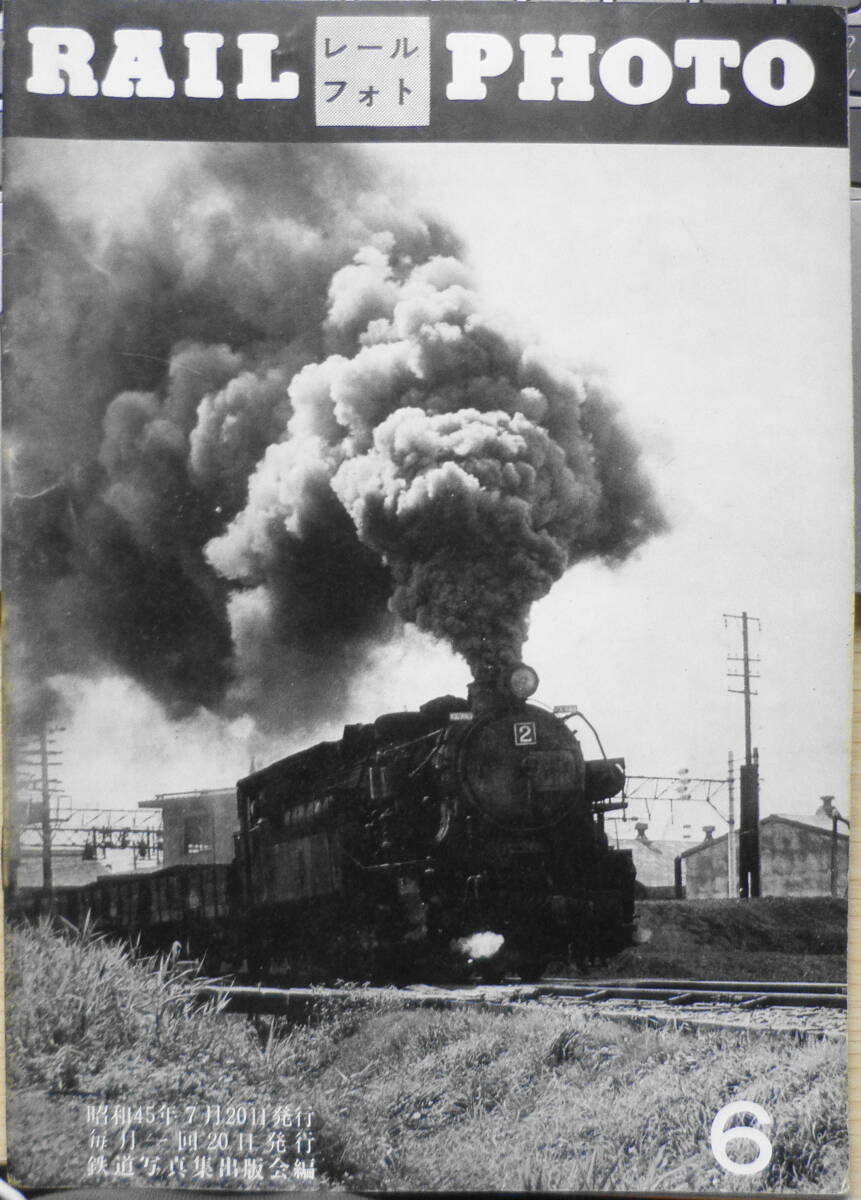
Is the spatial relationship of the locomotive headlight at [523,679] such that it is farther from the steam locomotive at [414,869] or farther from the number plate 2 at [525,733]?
the number plate 2 at [525,733]

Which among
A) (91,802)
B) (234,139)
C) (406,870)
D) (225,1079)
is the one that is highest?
(234,139)

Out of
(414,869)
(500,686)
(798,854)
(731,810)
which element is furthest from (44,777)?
(798,854)

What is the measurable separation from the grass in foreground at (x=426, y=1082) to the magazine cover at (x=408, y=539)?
0.01m

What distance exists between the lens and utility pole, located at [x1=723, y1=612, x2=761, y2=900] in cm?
303

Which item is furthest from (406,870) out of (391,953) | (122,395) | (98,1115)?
(122,395)

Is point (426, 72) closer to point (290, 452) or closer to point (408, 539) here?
point (290, 452)

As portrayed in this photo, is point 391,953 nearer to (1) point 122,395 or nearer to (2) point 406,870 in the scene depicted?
(2) point 406,870

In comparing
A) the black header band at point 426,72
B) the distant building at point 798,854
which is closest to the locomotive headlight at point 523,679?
the distant building at point 798,854

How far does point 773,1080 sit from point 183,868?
1.54 m

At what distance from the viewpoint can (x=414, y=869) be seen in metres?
3.28

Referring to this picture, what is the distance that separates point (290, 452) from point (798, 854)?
162 cm

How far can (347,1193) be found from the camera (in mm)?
2912

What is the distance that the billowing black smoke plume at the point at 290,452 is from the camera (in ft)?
10.0

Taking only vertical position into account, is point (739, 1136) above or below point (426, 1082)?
below
